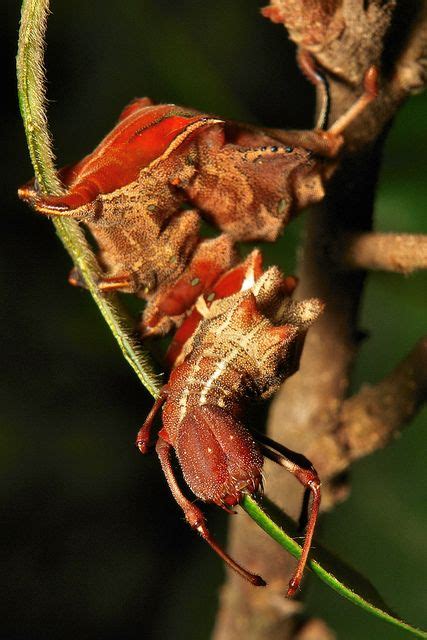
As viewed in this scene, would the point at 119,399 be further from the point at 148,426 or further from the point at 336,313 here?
the point at 148,426

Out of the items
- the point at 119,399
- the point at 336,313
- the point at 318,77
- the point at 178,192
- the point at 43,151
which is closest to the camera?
the point at 43,151

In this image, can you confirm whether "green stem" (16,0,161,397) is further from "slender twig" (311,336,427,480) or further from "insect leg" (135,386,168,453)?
"slender twig" (311,336,427,480)

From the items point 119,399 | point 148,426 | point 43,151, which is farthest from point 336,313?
point 119,399

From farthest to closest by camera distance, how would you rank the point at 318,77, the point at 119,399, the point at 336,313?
the point at 119,399 → the point at 336,313 → the point at 318,77

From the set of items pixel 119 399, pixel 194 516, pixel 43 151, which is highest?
pixel 43 151

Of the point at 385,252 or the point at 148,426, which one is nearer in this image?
the point at 148,426

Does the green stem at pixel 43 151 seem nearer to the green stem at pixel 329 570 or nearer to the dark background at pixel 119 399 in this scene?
the green stem at pixel 329 570

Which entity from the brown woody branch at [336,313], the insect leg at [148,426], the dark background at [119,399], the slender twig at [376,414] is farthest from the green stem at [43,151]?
the dark background at [119,399]

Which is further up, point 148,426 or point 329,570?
point 148,426
